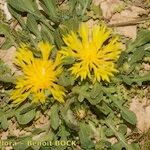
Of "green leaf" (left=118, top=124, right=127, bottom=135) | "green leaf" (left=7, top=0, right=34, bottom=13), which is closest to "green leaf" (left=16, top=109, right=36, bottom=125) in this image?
"green leaf" (left=118, top=124, right=127, bottom=135)

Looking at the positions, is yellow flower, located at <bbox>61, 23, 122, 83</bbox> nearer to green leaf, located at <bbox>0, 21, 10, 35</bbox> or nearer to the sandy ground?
the sandy ground

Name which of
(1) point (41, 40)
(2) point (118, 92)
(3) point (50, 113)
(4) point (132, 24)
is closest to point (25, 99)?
(3) point (50, 113)

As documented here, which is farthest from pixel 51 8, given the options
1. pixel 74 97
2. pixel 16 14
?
pixel 74 97

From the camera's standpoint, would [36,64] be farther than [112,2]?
No

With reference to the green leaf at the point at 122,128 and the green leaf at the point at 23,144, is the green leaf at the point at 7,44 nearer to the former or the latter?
the green leaf at the point at 23,144

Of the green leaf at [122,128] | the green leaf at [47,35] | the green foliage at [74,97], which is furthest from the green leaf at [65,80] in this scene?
the green leaf at [122,128]

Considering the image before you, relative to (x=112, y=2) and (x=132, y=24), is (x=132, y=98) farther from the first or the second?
(x=112, y=2)
